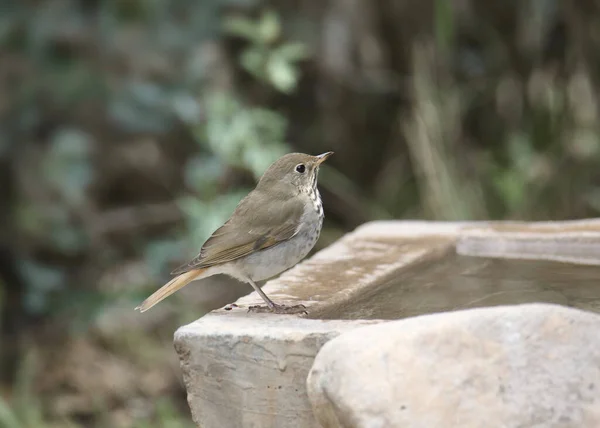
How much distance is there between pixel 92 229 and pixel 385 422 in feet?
13.0

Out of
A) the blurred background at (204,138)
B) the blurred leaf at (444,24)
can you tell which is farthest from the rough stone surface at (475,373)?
the blurred leaf at (444,24)

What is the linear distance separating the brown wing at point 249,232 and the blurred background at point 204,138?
1.60 m

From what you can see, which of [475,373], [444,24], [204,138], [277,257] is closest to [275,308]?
[277,257]

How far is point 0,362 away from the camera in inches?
241

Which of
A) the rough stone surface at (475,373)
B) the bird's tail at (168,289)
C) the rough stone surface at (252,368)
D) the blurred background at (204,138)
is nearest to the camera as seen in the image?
the rough stone surface at (475,373)

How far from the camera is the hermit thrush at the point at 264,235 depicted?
329 centimetres

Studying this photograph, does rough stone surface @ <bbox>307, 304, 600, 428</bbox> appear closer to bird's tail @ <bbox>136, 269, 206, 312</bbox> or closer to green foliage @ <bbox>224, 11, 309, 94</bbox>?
bird's tail @ <bbox>136, 269, 206, 312</bbox>

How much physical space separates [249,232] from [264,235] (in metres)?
0.05

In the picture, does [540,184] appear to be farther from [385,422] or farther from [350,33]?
[385,422]

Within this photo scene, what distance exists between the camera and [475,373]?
233 cm

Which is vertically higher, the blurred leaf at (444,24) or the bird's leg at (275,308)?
the blurred leaf at (444,24)

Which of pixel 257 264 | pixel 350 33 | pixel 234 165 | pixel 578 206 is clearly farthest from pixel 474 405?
pixel 350 33

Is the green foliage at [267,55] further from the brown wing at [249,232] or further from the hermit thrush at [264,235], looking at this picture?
the brown wing at [249,232]

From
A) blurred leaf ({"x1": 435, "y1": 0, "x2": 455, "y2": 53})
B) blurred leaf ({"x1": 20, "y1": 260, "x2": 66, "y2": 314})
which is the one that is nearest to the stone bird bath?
blurred leaf ({"x1": 20, "y1": 260, "x2": 66, "y2": 314})
